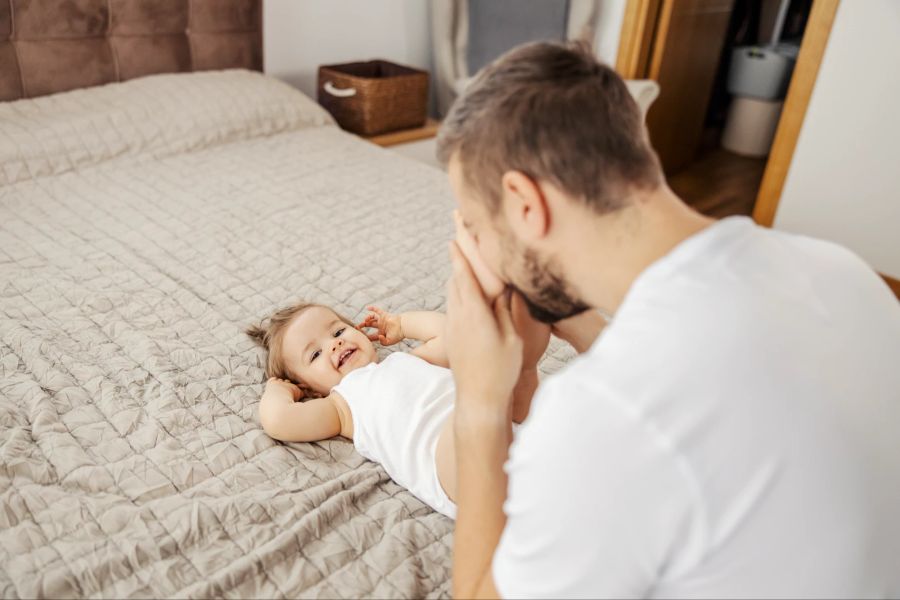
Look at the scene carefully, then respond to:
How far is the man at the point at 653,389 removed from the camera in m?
0.58

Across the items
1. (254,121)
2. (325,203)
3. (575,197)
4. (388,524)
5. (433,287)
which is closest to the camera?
(575,197)

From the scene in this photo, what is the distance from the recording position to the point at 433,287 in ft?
5.58

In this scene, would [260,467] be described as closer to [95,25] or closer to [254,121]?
[254,121]

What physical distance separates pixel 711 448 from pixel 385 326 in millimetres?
971

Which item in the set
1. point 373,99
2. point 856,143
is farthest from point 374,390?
point 856,143

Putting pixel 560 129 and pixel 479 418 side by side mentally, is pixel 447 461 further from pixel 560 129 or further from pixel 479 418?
pixel 560 129

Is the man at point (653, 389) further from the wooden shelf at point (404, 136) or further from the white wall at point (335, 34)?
the white wall at point (335, 34)

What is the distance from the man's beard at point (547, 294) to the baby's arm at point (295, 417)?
0.52 meters

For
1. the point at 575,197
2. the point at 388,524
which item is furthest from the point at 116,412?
the point at 575,197

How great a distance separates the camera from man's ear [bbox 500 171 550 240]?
2.39 ft

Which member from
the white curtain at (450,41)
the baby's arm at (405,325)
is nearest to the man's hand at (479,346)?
the baby's arm at (405,325)

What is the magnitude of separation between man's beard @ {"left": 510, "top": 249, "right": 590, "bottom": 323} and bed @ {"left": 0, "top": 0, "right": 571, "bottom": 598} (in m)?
→ 0.42

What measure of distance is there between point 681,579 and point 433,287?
114 centimetres

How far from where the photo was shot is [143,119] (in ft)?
7.69
